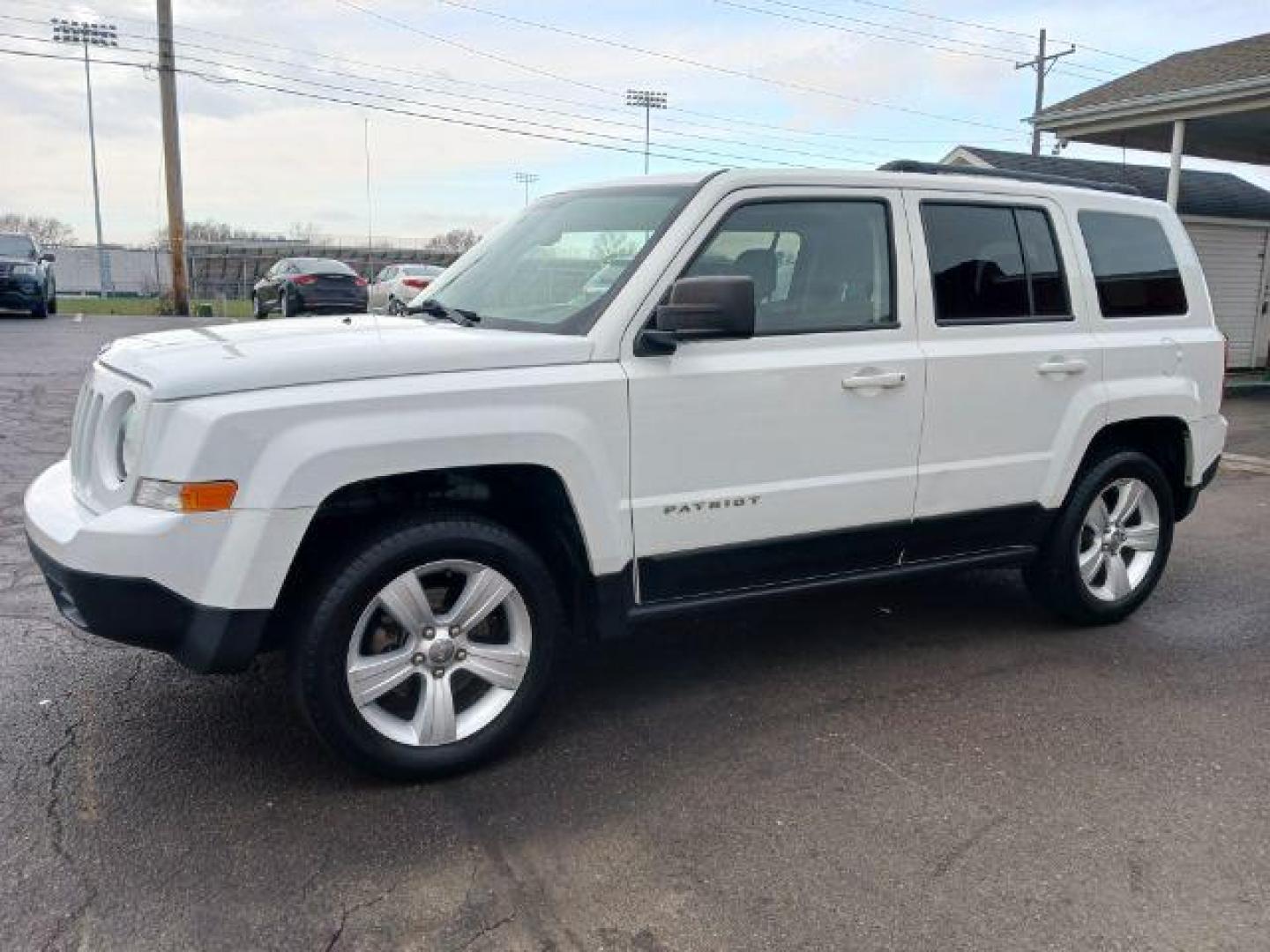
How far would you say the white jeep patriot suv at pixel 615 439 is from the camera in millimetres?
3027

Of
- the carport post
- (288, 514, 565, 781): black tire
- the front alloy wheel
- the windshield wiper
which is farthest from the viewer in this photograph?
the carport post

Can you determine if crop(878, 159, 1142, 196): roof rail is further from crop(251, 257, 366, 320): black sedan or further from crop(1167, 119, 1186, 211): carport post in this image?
crop(251, 257, 366, 320): black sedan

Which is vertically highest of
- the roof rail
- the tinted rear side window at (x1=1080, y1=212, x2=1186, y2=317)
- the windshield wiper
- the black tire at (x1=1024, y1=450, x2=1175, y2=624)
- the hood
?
the roof rail

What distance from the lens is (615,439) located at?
11.5ft

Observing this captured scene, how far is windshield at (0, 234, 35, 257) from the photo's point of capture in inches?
846

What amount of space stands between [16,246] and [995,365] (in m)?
23.0

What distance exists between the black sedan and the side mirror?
20246 mm

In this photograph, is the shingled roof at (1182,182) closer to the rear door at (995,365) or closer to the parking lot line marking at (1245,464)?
the parking lot line marking at (1245,464)

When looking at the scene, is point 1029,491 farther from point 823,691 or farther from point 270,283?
point 270,283

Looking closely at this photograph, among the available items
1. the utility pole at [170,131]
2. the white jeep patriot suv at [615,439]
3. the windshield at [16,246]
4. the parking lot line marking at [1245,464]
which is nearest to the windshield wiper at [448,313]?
the white jeep patriot suv at [615,439]

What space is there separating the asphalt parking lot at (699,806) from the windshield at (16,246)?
19912 mm

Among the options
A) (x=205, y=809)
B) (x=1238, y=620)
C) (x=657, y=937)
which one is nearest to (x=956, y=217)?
(x=1238, y=620)

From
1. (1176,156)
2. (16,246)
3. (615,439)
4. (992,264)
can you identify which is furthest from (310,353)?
(16,246)

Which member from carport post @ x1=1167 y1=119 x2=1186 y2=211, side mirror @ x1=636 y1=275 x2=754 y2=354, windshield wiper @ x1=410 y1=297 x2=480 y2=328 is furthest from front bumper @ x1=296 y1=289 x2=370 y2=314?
side mirror @ x1=636 y1=275 x2=754 y2=354
